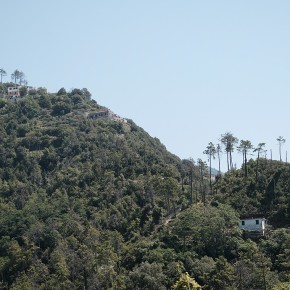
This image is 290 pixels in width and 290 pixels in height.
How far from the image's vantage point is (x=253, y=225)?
70.2 metres

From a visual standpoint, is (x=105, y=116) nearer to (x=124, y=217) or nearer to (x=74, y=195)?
(x=74, y=195)

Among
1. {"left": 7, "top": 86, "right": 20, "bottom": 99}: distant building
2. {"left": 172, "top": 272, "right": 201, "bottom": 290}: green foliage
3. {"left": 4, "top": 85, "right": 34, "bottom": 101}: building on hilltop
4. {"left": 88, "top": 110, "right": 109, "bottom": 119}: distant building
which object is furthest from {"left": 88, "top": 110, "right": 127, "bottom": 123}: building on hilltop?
{"left": 172, "top": 272, "right": 201, "bottom": 290}: green foliage

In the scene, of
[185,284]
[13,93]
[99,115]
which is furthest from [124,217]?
[13,93]

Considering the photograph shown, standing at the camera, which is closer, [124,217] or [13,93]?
[124,217]

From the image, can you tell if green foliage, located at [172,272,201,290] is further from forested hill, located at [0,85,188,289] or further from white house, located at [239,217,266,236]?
white house, located at [239,217,266,236]

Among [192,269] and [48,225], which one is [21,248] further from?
[192,269]

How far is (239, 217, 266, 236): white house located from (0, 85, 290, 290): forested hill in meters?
1.44

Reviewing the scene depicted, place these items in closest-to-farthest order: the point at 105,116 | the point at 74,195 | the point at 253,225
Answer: the point at 253,225 < the point at 74,195 < the point at 105,116

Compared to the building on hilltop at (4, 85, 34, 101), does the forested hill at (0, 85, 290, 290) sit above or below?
below

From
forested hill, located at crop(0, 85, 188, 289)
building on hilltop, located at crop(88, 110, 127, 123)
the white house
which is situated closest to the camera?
forested hill, located at crop(0, 85, 188, 289)

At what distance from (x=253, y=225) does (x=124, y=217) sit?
19364 mm

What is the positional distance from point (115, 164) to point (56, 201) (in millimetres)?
14564

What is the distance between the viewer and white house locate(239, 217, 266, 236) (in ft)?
228

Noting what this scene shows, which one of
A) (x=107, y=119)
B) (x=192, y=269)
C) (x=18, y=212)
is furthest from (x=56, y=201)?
Result: (x=107, y=119)
